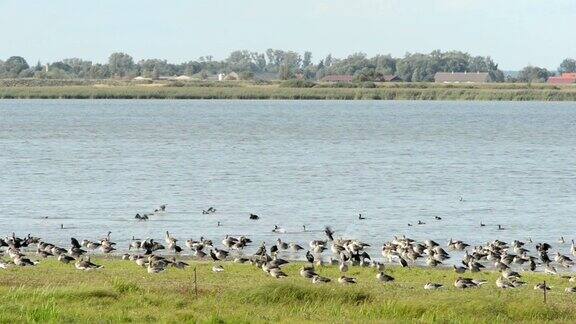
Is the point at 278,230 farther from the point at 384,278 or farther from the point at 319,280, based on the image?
the point at 319,280

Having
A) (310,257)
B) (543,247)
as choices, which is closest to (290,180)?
(543,247)

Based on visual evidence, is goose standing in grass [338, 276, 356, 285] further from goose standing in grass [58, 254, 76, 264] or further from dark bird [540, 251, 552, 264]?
goose standing in grass [58, 254, 76, 264]

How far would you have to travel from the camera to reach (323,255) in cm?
2959

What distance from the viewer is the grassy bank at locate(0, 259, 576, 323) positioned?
17.2 metres

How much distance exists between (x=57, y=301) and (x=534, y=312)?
7.00m

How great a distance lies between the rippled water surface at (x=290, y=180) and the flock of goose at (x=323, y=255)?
2791 mm

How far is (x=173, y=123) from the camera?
10619 cm

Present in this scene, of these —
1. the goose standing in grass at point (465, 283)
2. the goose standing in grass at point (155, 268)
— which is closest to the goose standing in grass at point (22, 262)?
the goose standing in grass at point (155, 268)

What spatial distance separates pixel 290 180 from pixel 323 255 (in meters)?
21.3

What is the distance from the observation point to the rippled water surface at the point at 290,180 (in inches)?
1403

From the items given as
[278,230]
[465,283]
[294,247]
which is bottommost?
[278,230]

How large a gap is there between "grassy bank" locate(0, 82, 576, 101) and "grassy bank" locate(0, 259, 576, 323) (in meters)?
150

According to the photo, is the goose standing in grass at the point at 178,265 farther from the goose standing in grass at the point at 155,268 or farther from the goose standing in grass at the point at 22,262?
the goose standing in grass at the point at 22,262

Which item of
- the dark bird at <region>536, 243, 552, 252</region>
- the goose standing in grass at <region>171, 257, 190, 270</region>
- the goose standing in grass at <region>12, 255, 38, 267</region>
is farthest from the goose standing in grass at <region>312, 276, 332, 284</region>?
the dark bird at <region>536, 243, 552, 252</region>
